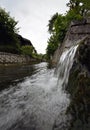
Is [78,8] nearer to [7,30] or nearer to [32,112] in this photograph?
[7,30]

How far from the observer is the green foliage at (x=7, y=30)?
30.5 metres

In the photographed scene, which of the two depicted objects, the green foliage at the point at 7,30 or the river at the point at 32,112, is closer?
the river at the point at 32,112

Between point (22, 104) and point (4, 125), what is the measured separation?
4.14 ft

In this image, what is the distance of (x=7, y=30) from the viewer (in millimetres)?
31328

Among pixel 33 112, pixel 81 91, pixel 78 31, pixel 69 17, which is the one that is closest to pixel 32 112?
pixel 33 112

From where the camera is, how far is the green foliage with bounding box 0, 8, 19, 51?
3048cm

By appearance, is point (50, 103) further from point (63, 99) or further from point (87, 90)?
point (87, 90)

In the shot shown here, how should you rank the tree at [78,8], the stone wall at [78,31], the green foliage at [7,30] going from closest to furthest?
the stone wall at [78,31] < the tree at [78,8] < the green foliage at [7,30]

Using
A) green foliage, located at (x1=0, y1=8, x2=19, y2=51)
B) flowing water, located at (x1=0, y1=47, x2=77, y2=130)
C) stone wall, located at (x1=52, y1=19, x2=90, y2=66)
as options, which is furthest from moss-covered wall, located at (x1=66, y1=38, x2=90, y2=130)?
green foliage, located at (x1=0, y1=8, x2=19, y2=51)

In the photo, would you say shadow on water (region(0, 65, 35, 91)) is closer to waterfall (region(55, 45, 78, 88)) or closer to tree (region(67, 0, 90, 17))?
waterfall (region(55, 45, 78, 88))

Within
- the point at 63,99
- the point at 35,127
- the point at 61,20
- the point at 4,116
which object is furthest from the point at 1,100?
the point at 61,20

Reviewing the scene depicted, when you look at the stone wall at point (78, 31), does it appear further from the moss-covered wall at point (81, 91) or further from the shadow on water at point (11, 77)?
the moss-covered wall at point (81, 91)

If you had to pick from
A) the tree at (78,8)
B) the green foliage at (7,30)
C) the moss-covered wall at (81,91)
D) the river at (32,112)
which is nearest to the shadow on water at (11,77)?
the river at (32,112)

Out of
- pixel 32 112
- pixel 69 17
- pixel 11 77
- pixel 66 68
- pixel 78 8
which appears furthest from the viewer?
pixel 78 8
